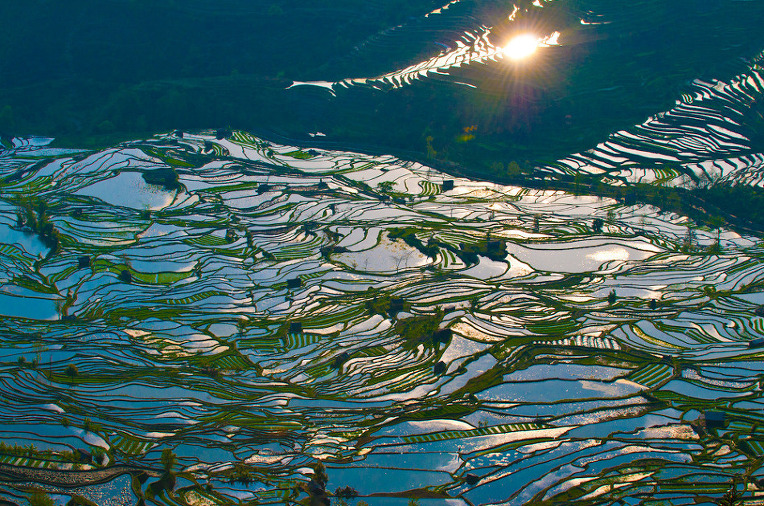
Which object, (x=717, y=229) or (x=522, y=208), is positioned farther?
(x=522, y=208)

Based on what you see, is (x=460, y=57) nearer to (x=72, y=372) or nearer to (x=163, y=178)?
(x=163, y=178)

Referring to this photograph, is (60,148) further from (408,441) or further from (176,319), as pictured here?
(408,441)

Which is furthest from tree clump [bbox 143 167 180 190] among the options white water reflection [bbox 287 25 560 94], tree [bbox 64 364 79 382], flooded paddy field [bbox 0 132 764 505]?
tree [bbox 64 364 79 382]

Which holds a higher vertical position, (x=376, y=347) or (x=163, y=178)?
(x=163, y=178)

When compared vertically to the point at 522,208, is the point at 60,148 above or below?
above

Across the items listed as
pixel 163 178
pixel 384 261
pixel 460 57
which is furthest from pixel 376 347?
pixel 460 57

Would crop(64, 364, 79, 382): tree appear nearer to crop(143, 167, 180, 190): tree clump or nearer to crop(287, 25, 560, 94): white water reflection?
crop(143, 167, 180, 190): tree clump

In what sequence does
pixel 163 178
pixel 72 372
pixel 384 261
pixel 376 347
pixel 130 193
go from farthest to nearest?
pixel 163 178 < pixel 130 193 < pixel 384 261 < pixel 376 347 < pixel 72 372

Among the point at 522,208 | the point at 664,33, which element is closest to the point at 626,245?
the point at 522,208
